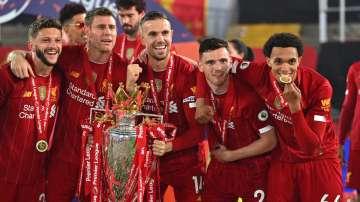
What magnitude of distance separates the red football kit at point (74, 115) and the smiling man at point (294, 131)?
2.60 feet

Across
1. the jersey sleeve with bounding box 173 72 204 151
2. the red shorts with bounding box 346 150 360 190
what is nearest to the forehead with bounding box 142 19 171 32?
the jersey sleeve with bounding box 173 72 204 151

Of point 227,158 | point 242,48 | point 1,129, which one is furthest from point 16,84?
point 242,48

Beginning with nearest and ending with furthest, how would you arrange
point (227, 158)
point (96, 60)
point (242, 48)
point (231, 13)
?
point (227, 158), point (96, 60), point (242, 48), point (231, 13)

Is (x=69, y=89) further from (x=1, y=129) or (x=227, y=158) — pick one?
(x=227, y=158)

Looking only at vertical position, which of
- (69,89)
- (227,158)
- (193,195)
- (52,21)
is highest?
(52,21)

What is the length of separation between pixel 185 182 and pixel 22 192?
1201mm

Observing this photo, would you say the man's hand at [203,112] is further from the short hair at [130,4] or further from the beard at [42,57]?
the short hair at [130,4]

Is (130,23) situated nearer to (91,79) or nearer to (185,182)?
(91,79)

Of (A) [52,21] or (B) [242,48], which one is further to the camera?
(B) [242,48]

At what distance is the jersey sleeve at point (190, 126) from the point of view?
4688 millimetres

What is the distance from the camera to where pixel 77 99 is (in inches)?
190

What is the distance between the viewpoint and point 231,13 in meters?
16.2

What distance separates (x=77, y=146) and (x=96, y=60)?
2.15 ft

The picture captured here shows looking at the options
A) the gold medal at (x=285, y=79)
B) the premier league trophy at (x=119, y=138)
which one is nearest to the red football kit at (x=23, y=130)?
the premier league trophy at (x=119, y=138)
